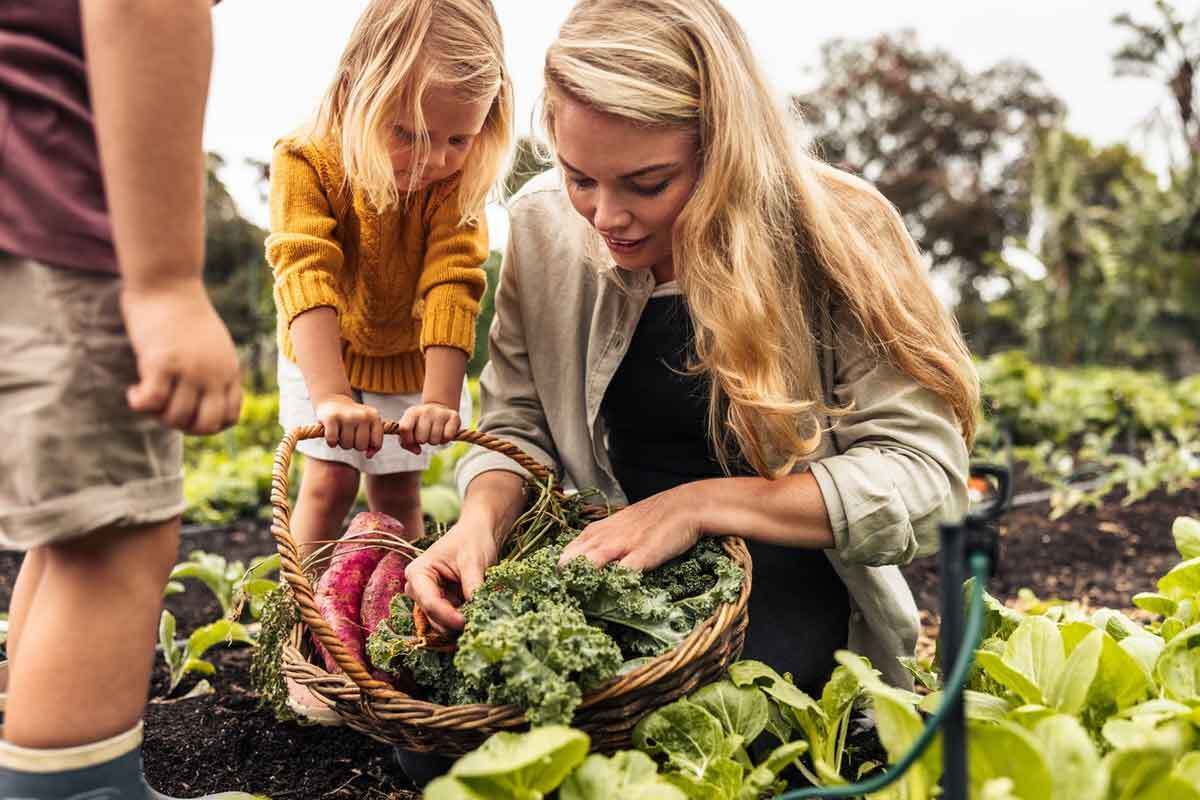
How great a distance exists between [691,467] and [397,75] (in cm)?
106

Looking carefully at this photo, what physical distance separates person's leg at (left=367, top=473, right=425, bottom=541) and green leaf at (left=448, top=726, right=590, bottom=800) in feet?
4.34

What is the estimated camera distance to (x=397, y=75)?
1932 millimetres

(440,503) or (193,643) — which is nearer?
(193,643)

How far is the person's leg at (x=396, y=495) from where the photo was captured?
257 centimetres

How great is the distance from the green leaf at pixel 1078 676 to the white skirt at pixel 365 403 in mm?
1423

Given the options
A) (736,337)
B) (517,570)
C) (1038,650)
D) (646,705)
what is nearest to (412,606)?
(517,570)

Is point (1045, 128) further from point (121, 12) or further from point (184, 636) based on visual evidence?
point (121, 12)

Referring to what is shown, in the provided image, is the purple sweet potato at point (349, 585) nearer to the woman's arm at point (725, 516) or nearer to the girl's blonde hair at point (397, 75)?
the woman's arm at point (725, 516)

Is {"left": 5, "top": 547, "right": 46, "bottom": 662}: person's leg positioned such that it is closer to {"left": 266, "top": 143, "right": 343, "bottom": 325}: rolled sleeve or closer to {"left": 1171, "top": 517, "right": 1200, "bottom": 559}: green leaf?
{"left": 266, "top": 143, "right": 343, "bottom": 325}: rolled sleeve

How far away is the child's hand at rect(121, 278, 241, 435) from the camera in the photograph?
1104 mm

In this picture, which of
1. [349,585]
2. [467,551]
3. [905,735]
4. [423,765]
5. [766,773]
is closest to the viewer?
[905,735]

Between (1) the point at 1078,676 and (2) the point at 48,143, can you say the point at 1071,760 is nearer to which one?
(1) the point at 1078,676

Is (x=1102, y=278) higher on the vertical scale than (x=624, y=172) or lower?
lower

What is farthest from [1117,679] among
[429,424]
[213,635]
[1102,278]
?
[1102,278]
